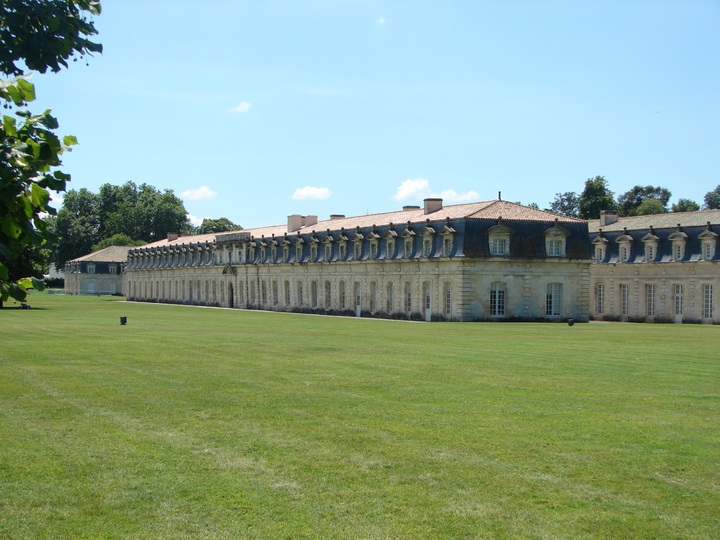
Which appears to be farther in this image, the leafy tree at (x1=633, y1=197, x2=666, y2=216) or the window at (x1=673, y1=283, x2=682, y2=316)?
the leafy tree at (x1=633, y1=197, x2=666, y2=216)

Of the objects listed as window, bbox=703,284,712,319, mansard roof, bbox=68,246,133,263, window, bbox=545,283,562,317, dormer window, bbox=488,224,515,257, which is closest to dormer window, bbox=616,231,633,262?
window, bbox=703,284,712,319

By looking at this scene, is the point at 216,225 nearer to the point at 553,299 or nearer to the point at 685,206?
the point at 685,206

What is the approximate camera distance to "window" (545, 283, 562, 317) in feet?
180

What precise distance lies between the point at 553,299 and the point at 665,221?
1069cm

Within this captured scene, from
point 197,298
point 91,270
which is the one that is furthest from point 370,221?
point 91,270

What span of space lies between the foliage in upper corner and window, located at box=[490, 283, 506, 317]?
48363mm

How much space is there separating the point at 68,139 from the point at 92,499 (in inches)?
205

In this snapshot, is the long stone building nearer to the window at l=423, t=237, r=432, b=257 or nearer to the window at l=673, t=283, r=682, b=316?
the window at l=423, t=237, r=432, b=257

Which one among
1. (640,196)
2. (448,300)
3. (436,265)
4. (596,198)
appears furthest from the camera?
(640,196)

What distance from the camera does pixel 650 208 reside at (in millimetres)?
103438

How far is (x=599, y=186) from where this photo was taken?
310ft

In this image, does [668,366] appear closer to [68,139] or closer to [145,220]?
[68,139]

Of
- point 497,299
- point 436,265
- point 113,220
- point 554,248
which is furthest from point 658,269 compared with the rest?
point 113,220

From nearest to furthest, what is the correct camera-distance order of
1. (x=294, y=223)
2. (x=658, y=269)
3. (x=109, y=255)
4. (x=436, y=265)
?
(x=436, y=265) → (x=658, y=269) → (x=294, y=223) → (x=109, y=255)
